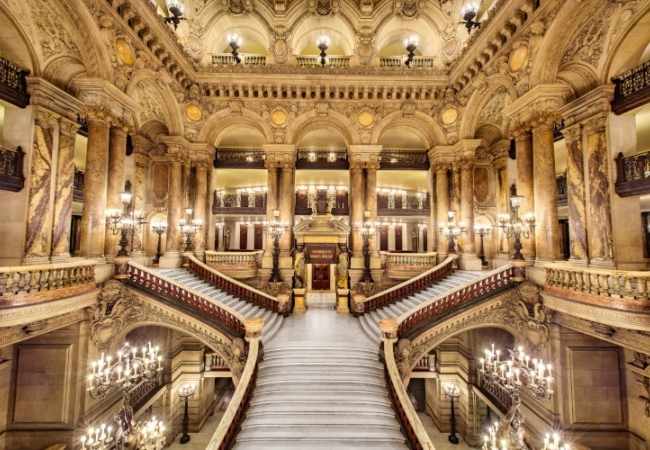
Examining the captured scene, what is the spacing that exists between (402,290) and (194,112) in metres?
12.5

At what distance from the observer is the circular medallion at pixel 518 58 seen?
963 cm

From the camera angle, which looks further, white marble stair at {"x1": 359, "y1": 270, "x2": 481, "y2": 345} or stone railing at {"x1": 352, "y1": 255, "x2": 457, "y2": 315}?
stone railing at {"x1": 352, "y1": 255, "x2": 457, "y2": 315}

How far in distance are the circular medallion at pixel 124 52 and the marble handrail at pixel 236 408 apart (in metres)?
10.1

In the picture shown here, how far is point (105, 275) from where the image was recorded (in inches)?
354

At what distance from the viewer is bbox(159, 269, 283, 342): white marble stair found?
33.1 ft

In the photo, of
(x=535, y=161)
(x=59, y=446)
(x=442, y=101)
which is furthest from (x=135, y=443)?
(x=442, y=101)

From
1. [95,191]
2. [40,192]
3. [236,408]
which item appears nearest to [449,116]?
[236,408]

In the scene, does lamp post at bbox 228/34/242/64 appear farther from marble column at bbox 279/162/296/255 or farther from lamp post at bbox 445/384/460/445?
lamp post at bbox 445/384/460/445

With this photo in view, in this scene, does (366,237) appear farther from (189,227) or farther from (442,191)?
(189,227)

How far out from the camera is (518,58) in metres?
9.88

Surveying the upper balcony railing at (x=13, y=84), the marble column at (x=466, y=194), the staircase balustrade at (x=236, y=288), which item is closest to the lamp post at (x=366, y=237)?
the staircase balustrade at (x=236, y=288)


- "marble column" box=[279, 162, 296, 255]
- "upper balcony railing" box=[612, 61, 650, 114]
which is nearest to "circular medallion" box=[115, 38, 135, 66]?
"marble column" box=[279, 162, 296, 255]

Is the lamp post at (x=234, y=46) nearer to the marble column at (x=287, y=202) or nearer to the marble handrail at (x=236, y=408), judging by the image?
the marble column at (x=287, y=202)

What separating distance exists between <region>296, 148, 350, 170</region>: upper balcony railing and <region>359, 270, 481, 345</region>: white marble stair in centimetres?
773
